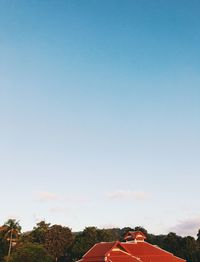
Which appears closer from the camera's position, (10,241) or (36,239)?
(10,241)

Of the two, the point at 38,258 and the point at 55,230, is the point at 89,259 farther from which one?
the point at 55,230

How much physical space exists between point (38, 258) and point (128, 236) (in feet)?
58.4

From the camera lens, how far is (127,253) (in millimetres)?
58906

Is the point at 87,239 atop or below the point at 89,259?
atop

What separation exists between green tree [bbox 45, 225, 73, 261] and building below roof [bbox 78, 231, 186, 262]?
814 inches

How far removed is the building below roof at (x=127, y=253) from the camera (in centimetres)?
5641

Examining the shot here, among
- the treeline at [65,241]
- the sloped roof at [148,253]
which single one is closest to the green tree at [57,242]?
the treeline at [65,241]

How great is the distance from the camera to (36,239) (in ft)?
281

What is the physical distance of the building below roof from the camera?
56.4m

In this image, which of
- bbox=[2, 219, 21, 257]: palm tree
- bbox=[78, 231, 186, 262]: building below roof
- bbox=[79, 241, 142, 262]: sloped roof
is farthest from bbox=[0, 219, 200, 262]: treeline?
bbox=[79, 241, 142, 262]: sloped roof

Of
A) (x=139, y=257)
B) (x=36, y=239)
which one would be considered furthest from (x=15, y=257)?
(x=36, y=239)

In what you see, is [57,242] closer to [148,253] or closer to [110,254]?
[148,253]

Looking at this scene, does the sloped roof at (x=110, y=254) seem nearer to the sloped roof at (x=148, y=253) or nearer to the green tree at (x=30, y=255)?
the sloped roof at (x=148, y=253)

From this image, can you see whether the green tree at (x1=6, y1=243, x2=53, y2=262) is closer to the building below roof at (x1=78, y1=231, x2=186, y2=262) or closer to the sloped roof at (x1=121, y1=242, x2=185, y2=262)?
the building below roof at (x1=78, y1=231, x2=186, y2=262)
